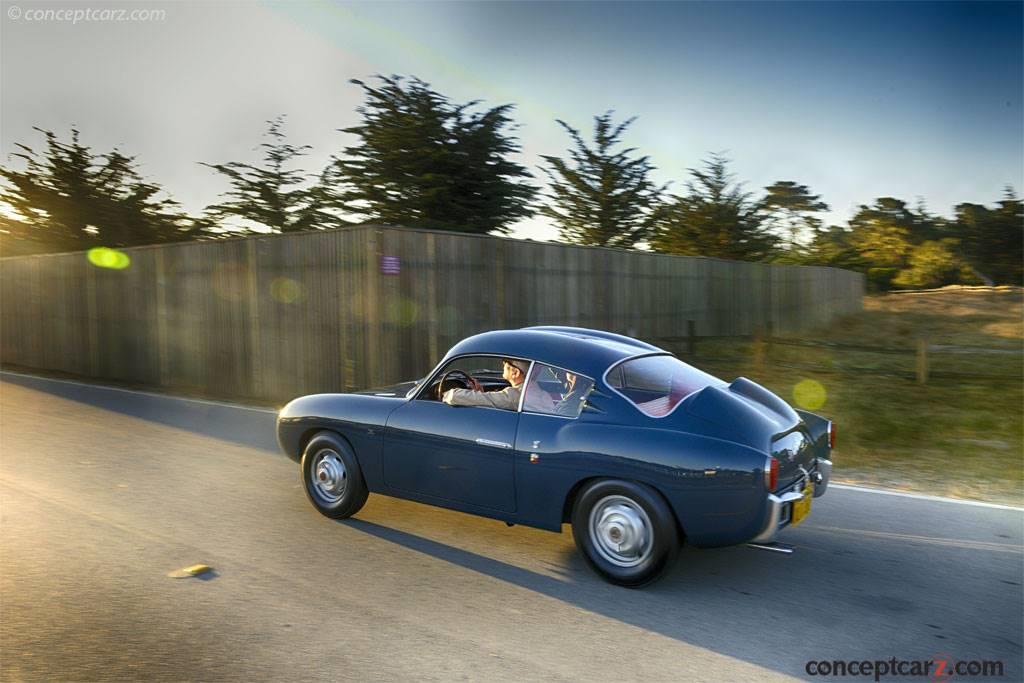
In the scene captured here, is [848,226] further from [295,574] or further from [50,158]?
[295,574]

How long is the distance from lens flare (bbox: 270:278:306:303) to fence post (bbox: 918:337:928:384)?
11082 mm

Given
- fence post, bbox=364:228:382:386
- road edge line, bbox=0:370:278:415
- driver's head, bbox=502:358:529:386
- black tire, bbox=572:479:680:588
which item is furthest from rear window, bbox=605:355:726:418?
road edge line, bbox=0:370:278:415

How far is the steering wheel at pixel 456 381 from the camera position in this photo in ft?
18.5

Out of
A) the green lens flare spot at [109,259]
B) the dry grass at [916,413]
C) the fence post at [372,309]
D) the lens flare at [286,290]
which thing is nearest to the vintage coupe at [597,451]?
the dry grass at [916,413]

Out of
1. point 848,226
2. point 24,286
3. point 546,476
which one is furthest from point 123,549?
point 848,226

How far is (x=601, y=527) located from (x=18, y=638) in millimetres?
3183

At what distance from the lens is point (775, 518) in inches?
170

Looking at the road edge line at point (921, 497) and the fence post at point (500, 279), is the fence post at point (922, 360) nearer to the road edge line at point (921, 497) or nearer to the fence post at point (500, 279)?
the fence post at point (500, 279)

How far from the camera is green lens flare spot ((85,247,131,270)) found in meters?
17.2

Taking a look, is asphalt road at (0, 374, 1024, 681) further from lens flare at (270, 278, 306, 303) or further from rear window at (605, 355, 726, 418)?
lens flare at (270, 278, 306, 303)

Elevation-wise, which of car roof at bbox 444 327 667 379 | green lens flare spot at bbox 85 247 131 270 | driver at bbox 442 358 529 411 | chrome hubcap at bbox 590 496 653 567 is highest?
green lens flare spot at bbox 85 247 131 270

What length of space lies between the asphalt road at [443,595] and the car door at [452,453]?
1.40 ft

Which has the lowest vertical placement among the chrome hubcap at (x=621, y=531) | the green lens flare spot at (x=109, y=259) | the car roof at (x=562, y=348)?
the chrome hubcap at (x=621, y=531)

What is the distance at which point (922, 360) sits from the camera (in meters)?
14.1
